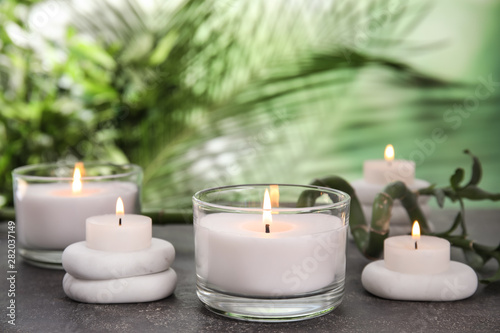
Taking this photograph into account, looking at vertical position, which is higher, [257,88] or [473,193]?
[257,88]

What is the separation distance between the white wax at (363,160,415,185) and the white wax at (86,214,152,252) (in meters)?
0.35

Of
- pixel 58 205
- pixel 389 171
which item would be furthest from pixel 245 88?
pixel 58 205

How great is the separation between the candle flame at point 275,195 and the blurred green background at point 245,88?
2.39 ft

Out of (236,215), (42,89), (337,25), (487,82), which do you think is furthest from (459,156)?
(236,215)

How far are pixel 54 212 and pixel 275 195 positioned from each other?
0.87 feet

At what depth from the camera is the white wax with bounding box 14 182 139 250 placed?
2.51 ft

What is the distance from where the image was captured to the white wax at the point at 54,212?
76 cm

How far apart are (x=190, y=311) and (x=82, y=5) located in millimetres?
1708

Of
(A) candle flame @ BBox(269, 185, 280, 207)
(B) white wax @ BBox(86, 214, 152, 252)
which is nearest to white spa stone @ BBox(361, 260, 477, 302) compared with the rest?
(A) candle flame @ BBox(269, 185, 280, 207)

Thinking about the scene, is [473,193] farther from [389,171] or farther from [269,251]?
[269,251]

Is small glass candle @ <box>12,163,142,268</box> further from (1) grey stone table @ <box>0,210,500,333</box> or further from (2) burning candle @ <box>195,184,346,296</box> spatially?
(2) burning candle @ <box>195,184,346,296</box>

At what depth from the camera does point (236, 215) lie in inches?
23.4

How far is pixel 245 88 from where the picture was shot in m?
1.60

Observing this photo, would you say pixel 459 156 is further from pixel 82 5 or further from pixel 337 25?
pixel 82 5
